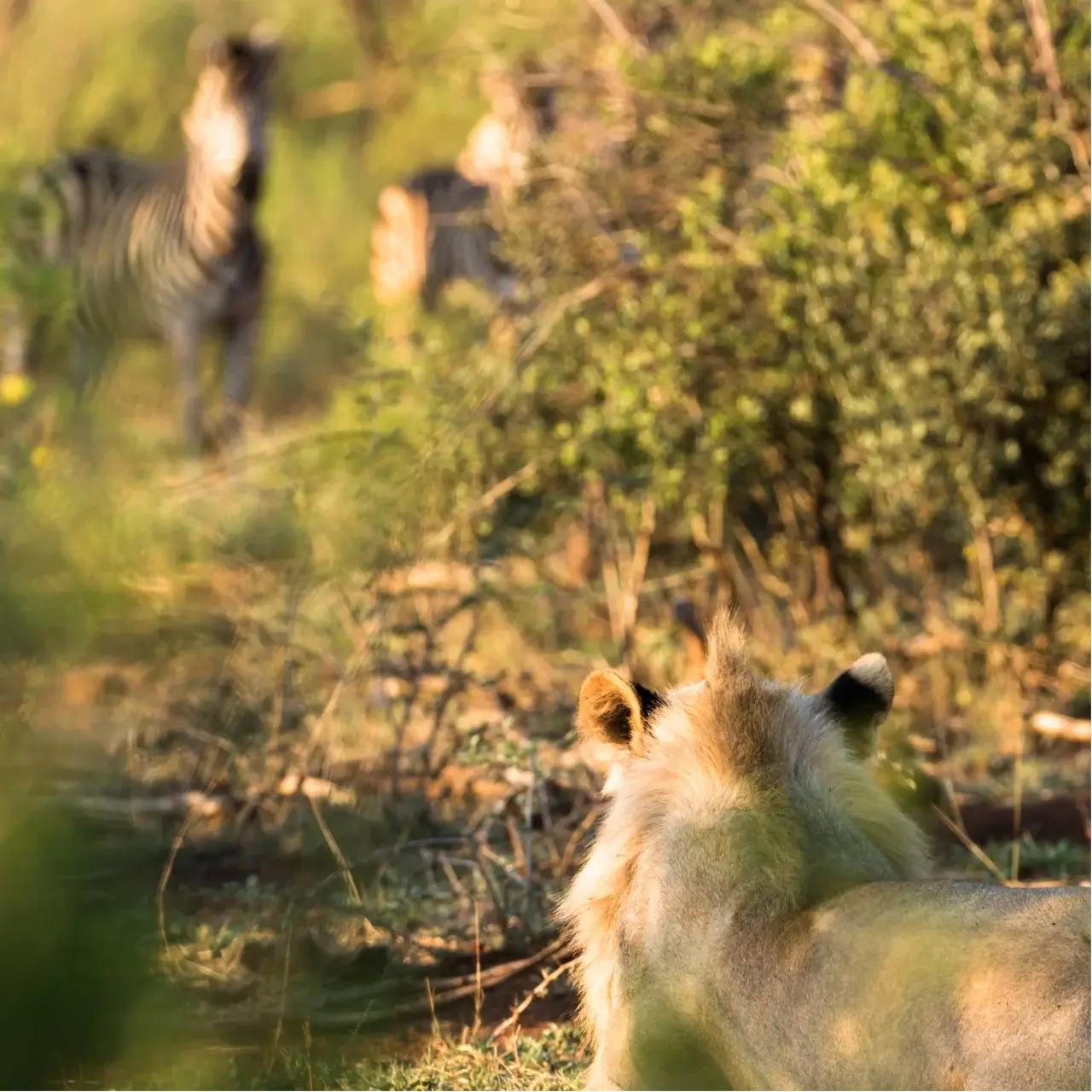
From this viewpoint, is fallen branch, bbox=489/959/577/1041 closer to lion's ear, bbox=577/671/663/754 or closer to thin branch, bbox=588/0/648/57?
lion's ear, bbox=577/671/663/754

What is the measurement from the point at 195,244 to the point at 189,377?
1388 mm

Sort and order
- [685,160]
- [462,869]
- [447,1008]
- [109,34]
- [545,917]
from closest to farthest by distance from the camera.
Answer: [447,1008] < [545,917] < [462,869] < [685,160] < [109,34]

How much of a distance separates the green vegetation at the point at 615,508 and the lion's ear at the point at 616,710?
0.73 metres

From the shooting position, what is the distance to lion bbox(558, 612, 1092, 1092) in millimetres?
2479

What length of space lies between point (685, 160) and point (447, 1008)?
158 inches

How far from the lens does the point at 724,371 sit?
7.11 m

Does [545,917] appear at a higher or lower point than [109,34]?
lower

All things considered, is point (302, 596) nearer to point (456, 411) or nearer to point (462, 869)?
point (462, 869)

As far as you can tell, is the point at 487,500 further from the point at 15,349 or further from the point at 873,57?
the point at 15,349

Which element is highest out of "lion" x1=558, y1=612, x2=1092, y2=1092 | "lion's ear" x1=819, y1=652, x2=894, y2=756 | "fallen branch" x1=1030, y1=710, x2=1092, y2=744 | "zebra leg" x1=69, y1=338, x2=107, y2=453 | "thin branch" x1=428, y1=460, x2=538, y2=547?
"lion's ear" x1=819, y1=652, x2=894, y2=756

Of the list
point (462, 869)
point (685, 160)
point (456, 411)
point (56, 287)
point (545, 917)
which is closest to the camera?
point (545, 917)

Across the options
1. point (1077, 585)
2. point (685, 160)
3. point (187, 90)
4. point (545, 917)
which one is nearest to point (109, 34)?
point (187, 90)

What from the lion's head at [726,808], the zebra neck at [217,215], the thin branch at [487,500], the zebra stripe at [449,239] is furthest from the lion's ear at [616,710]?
the zebra stripe at [449,239]

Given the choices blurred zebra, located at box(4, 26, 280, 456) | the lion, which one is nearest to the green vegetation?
the lion
